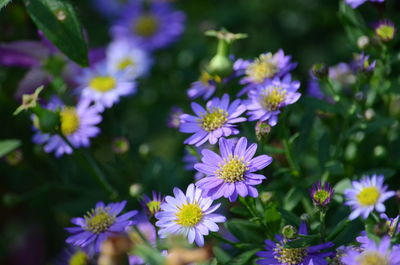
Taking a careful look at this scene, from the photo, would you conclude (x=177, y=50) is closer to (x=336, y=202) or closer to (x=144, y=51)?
(x=144, y=51)

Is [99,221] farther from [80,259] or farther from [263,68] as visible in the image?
[263,68]

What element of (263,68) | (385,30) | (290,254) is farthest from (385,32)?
(290,254)

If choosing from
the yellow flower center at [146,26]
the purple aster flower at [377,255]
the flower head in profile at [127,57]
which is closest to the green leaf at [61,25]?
the flower head in profile at [127,57]

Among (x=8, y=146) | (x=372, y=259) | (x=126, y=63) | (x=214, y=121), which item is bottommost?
(x=372, y=259)

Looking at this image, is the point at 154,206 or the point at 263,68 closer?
the point at 154,206

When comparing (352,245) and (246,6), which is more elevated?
(246,6)

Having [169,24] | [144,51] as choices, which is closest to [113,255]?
[144,51]

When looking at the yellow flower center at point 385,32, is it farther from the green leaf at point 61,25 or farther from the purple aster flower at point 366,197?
the green leaf at point 61,25
